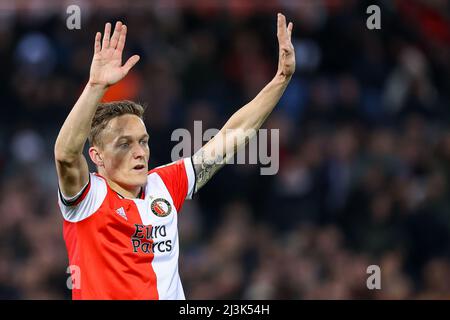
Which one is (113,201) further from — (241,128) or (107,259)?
(241,128)

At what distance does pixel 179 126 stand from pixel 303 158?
146 centimetres

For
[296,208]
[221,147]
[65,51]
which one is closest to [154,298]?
[221,147]

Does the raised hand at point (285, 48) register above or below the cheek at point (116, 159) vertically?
above

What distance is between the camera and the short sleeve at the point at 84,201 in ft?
16.4

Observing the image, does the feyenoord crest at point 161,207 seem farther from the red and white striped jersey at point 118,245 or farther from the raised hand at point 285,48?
the raised hand at point 285,48

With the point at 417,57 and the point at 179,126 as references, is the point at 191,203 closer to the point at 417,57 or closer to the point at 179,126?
the point at 179,126

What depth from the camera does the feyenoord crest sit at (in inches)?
211

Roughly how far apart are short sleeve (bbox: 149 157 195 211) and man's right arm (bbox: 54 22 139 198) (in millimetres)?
719

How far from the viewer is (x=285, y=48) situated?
568 centimetres
